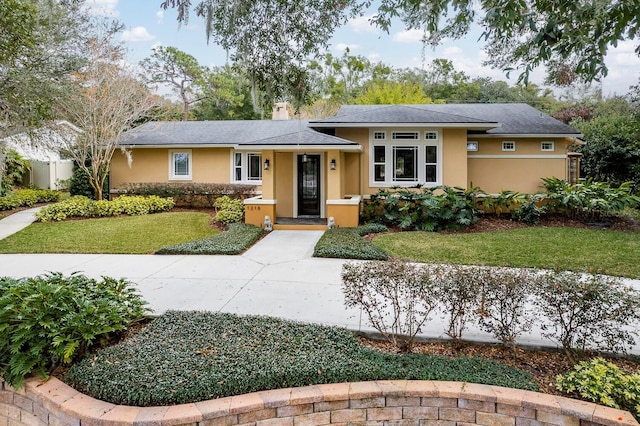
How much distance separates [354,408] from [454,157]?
1166cm

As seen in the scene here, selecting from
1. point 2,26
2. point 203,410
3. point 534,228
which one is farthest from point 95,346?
point 534,228

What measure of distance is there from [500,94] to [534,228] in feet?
88.3

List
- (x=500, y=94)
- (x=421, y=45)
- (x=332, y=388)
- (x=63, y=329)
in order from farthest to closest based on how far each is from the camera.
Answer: (x=500, y=94) < (x=421, y=45) < (x=63, y=329) < (x=332, y=388)

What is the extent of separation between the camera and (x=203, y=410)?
9.53ft

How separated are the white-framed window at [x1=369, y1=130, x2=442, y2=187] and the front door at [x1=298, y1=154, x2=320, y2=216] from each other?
1.82 m

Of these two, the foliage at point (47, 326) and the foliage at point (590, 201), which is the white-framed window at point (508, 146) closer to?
the foliage at point (590, 201)

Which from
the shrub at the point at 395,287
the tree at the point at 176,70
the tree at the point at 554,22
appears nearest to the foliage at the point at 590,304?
the shrub at the point at 395,287

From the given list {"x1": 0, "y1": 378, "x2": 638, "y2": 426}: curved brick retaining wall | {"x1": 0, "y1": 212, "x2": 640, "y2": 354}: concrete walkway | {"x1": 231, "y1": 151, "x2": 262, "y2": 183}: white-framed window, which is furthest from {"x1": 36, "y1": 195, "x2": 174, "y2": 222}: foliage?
{"x1": 0, "y1": 378, "x2": 638, "y2": 426}: curved brick retaining wall

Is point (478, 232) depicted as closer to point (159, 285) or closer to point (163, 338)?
point (159, 285)

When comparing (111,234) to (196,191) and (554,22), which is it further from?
(554,22)

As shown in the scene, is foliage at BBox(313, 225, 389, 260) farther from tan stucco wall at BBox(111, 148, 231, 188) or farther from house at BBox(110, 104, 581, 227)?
tan stucco wall at BBox(111, 148, 231, 188)

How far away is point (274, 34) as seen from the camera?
17.2 ft

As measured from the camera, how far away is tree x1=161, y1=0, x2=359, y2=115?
4941 mm

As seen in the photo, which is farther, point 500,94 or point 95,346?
point 500,94
